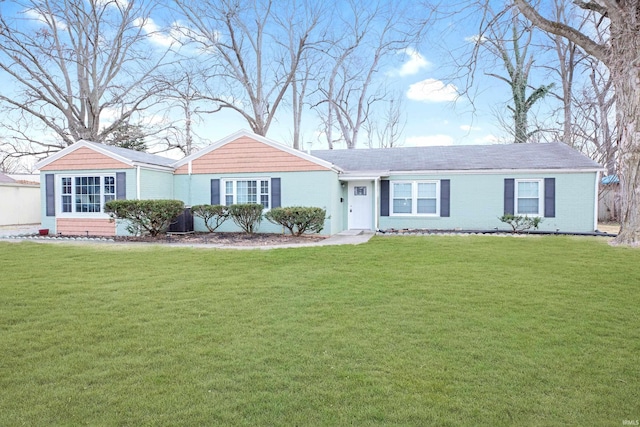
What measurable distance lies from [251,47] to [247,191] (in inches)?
589

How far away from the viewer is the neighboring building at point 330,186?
14.1 m

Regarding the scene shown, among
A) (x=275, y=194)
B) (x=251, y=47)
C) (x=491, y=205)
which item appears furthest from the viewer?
(x=251, y=47)

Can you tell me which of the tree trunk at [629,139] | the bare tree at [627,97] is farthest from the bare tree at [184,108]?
the tree trunk at [629,139]

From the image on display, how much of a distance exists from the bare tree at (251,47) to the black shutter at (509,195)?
16063mm

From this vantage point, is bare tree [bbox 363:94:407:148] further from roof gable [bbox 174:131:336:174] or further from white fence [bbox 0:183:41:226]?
white fence [bbox 0:183:41:226]

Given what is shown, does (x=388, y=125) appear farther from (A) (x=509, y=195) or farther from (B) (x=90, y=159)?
(B) (x=90, y=159)

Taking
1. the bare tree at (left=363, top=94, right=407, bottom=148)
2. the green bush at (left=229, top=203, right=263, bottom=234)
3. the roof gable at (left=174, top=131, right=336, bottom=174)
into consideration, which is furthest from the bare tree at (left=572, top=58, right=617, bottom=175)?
the green bush at (left=229, top=203, right=263, bottom=234)

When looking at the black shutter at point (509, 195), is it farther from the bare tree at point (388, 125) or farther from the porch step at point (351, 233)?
the bare tree at point (388, 125)

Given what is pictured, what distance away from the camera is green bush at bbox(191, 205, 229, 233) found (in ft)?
43.5

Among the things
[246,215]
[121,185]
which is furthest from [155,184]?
[246,215]

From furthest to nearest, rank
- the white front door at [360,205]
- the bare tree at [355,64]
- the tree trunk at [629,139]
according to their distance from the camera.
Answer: the bare tree at [355,64], the white front door at [360,205], the tree trunk at [629,139]

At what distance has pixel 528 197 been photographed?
14.7 m

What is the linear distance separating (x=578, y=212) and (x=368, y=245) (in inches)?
340

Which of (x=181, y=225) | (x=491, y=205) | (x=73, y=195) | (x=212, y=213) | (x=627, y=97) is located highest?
(x=627, y=97)
